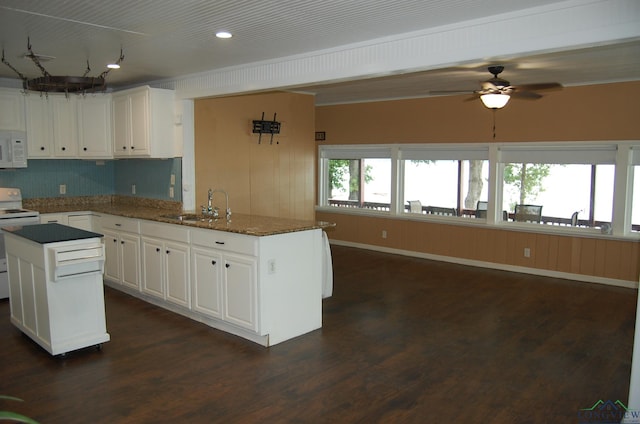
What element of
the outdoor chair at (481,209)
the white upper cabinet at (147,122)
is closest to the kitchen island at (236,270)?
the white upper cabinet at (147,122)

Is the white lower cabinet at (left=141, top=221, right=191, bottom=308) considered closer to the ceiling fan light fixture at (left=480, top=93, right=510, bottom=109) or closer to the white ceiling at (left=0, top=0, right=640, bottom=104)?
the white ceiling at (left=0, top=0, right=640, bottom=104)

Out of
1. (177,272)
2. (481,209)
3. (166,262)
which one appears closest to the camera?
(177,272)

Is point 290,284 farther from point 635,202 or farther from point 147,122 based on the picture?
point 635,202

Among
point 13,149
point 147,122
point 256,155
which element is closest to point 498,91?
point 256,155

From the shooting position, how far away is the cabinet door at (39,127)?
5973 millimetres

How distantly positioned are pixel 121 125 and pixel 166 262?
2.09 meters

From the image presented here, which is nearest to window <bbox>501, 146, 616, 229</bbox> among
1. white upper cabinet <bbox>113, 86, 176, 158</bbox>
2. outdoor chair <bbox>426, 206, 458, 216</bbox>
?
outdoor chair <bbox>426, 206, 458, 216</bbox>

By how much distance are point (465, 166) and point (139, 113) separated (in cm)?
455

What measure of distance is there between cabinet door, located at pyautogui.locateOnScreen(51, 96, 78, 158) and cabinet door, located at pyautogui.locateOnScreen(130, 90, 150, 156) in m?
0.95

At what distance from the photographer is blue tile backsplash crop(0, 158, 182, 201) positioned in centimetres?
612

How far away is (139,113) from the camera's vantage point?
5758 millimetres

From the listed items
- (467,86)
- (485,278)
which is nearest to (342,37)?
(467,86)

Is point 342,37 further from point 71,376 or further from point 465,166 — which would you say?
point 465,166

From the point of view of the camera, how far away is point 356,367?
372 cm
